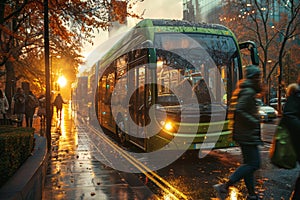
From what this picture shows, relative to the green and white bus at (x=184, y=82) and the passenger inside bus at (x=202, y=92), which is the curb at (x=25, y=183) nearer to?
the green and white bus at (x=184, y=82)

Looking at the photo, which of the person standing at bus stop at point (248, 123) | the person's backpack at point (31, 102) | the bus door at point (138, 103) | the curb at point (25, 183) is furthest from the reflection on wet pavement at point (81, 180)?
the person's backpack at point (31, 102)

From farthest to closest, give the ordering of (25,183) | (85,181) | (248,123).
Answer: (85,181)
(248,123)
(25,183)

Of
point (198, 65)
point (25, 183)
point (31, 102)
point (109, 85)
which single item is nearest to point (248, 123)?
point (25, 183)

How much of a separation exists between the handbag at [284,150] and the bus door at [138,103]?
4.89m

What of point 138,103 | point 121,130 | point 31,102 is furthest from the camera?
point 31,102

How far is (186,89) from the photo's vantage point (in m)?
9.23

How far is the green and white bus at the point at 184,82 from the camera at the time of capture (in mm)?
8984

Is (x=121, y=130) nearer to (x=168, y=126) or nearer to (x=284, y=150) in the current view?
(x=168, y=126)

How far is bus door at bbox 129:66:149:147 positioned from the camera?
9664mm

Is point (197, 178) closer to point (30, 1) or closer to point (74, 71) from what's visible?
point (30, 1)

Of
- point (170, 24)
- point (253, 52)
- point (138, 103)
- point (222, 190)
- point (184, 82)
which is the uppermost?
point (170, 24)

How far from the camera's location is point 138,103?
10172mm

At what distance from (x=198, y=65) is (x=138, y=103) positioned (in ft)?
6.53

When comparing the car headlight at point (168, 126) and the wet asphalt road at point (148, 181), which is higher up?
the car headlight at point (168, 126)
